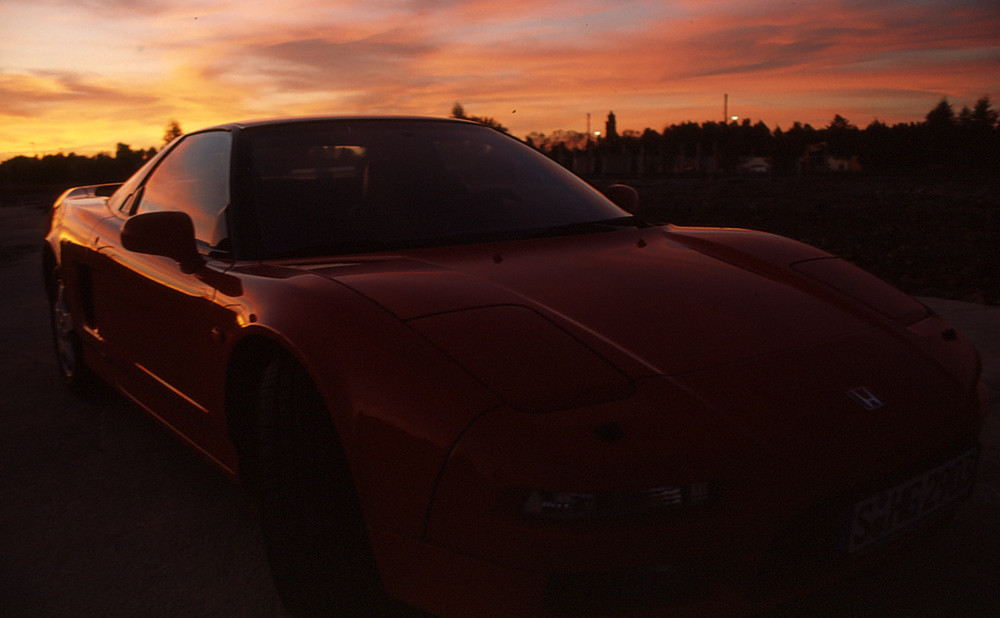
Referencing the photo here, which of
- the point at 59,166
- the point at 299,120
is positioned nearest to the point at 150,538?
the point at 299,120

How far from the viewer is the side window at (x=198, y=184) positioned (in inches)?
102

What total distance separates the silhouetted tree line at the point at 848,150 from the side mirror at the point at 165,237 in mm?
32397

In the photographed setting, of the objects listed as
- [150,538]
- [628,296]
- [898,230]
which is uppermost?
[628,296]

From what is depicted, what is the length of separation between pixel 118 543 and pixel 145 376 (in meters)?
0.62

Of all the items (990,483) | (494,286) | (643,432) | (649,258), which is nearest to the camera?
(643,432)

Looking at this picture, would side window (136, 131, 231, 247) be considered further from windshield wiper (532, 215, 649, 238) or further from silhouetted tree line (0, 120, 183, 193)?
silhouetted tree line (0, 120, 183, 193)

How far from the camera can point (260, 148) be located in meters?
2.64

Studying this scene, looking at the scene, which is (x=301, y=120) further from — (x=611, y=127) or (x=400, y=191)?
(x=611, y=127)

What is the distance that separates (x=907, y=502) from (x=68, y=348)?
12.1 feet

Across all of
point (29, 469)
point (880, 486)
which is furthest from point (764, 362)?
point (29, 469)

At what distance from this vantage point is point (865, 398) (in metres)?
1.66

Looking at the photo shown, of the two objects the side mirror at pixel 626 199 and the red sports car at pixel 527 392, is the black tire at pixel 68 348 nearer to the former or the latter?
the red sports car at pixel 527 392

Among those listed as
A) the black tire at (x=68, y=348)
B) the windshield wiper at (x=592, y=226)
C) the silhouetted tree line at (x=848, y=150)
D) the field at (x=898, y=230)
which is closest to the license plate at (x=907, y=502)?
the windshield wiper at (x=592, y=226)

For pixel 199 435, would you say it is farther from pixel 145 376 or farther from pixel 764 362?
pixel 764 362
